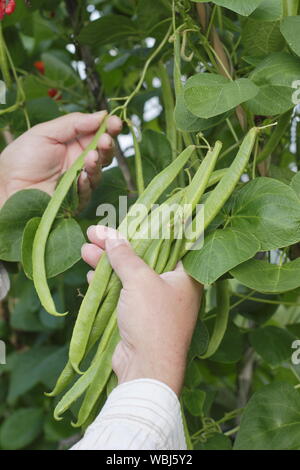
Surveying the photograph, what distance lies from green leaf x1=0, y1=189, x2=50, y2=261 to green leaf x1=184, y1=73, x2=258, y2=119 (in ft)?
0.93

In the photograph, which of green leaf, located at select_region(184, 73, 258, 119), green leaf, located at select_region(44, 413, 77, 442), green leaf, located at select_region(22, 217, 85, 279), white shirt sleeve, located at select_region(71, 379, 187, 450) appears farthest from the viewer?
green leaf, located at select_region(44, 413, 77, 442)

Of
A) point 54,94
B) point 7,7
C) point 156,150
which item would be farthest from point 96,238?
point 54,94

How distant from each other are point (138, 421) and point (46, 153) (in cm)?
55

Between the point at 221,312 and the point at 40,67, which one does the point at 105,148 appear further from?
the point at 40,67

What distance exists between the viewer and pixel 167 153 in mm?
1031

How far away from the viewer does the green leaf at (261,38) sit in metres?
0.91

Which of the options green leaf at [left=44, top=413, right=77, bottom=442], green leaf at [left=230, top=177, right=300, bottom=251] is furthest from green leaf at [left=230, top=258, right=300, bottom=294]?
green leaf at [left=44, top=413, right=77, bottom=442]

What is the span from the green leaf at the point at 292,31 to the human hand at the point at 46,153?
322mm

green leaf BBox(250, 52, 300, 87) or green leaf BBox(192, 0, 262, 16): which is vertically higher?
green leaf BBox(192, 0, 262, 16)

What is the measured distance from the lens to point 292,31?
802mm

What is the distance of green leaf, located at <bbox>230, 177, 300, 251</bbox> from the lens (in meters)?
0.76

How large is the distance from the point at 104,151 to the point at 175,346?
0.37m

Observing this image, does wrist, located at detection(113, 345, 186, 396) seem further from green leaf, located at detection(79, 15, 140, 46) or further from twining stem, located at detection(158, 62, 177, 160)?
green leaf, located at detection(79, 15, 140, 46)
